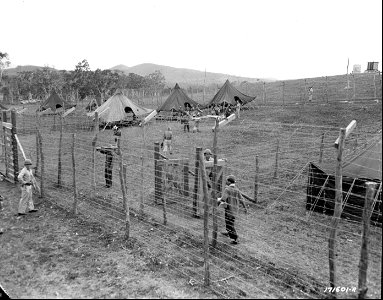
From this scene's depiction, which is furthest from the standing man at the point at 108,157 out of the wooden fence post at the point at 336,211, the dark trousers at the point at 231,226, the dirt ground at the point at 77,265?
the wooden fence post at the point at 336,211

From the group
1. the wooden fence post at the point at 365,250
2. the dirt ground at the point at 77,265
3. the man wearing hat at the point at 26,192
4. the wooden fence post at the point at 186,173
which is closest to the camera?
the wooden fence post at the point at 365,250

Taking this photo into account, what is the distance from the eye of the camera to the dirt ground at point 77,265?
5465mm

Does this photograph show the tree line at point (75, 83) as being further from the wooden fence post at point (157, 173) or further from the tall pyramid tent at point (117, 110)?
the wooden fence post at point (157, 173)

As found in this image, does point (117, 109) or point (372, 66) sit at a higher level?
point (372, 66)

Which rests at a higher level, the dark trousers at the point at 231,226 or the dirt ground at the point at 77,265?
the dark trousers at the point at 231,226

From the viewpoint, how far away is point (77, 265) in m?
6.33

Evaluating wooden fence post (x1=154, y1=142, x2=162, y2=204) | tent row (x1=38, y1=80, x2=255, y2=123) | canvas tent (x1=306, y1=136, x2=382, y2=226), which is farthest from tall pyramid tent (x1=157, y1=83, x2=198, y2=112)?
canvas tent (x1=306, y1=136, x2=382, y2=226)

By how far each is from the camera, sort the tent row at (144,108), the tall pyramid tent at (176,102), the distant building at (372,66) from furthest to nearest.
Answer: the distant building at (372,66) → the tall pyramid tent at (176,102) → the tent row at (144,108)

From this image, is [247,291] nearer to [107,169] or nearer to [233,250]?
[233,250]

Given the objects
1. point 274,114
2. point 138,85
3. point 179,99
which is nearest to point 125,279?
point 274,114

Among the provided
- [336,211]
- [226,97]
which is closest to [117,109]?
[226,97]

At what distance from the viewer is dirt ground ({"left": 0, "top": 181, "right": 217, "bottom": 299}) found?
546 centimetres

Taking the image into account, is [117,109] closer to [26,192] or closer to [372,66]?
[26,192]

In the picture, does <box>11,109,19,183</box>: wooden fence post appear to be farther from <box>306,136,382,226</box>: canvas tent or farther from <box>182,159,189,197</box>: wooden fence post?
<box>306,136,382,226</box>: canvas tent
